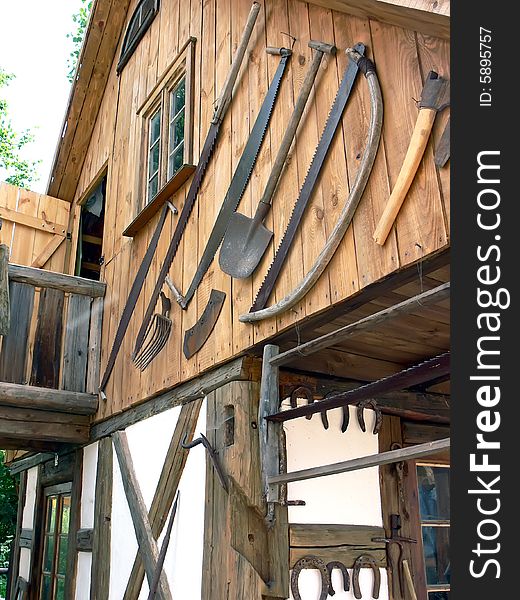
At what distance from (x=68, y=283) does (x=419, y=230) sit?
344cm

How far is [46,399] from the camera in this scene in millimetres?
4641

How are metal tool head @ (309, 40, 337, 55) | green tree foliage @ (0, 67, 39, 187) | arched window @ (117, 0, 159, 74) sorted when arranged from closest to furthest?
metal tool head @ (309, 40, 337, 55)
arched window @ (117, 0, 159, 74)
green tree foliage @ (0, 67, 39, 187)

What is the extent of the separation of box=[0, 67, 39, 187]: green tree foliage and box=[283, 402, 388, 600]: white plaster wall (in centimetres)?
1262

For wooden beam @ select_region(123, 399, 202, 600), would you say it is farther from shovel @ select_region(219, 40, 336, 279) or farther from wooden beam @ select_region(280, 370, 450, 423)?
shovel @ select_region(219, 40, 336, 279)

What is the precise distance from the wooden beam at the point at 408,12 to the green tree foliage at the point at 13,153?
1299 centimetres

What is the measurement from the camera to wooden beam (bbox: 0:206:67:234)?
622cm

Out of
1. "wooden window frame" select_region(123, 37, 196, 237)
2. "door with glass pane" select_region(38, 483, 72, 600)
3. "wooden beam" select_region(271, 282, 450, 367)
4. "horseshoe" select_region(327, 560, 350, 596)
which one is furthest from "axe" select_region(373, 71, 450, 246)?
"door with glass pane" select_region(38, 483, 72, 600)

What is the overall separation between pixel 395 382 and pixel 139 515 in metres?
2.18

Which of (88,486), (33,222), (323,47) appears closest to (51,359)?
(88,486)

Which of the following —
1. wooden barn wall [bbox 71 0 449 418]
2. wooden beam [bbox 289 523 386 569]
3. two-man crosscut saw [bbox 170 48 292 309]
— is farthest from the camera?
two-man crosscut saw [bbox 170 48 292 309]

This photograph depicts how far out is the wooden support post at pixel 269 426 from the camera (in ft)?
9.33

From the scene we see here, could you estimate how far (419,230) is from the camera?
7.04ft

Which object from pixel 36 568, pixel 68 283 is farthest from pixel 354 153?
pixel 36 568

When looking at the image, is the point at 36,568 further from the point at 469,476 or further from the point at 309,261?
the point at 469,476
